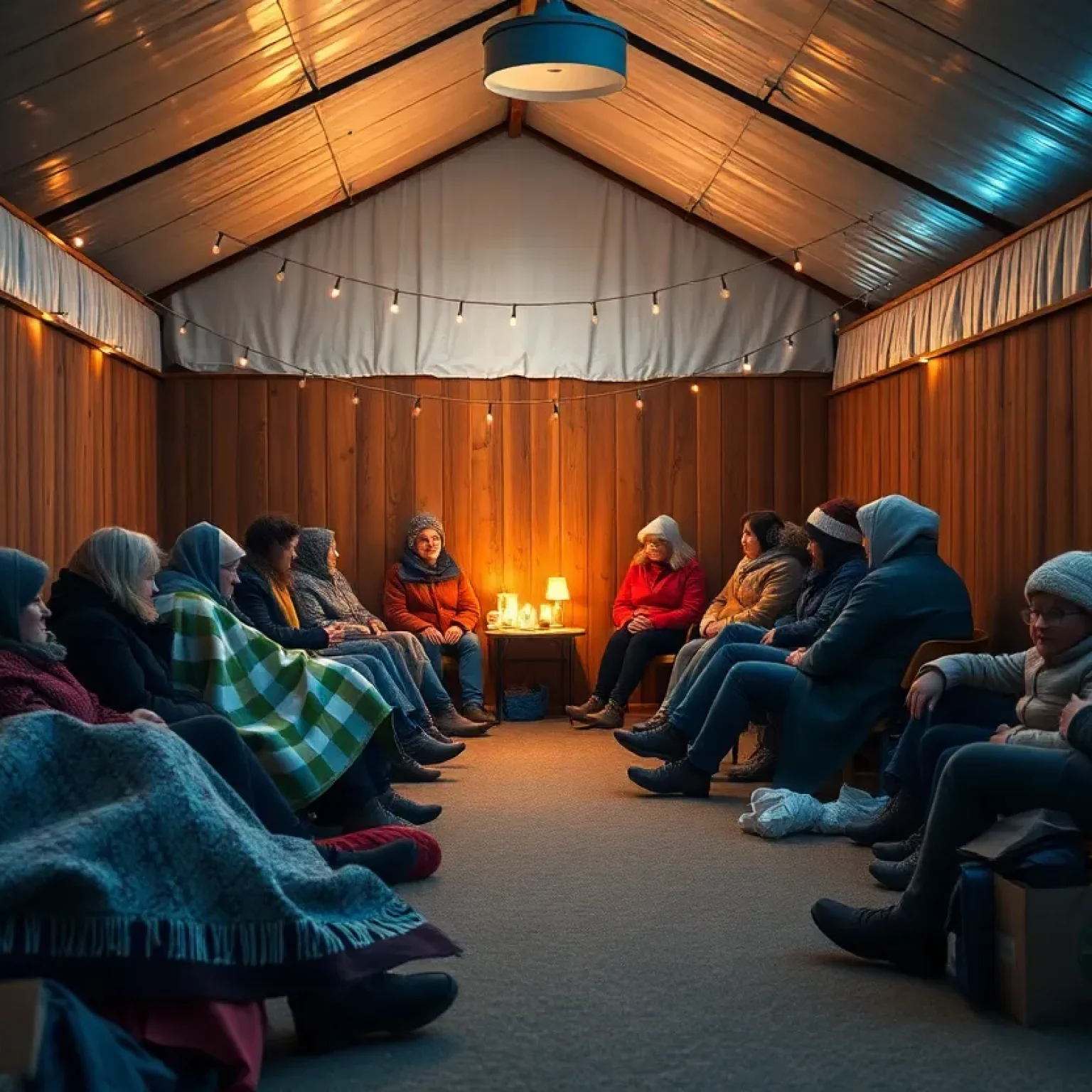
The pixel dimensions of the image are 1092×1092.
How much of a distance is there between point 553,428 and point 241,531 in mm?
1986

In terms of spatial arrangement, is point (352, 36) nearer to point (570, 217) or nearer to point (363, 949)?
point (570, 217)

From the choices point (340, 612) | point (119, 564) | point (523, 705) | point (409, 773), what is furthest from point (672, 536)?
point (119, 564)

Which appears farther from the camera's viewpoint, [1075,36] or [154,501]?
[154,501]

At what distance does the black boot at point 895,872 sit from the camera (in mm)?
3967

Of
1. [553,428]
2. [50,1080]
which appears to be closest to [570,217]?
[553,428]

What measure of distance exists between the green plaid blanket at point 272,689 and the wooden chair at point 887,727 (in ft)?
5.96

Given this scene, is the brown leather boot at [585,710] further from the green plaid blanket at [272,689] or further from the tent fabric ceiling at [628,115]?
the green plaid blanket at [272,689]

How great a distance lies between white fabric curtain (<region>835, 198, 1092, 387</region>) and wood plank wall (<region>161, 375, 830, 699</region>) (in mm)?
892

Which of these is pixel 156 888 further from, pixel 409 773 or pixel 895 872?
pixel 409 773

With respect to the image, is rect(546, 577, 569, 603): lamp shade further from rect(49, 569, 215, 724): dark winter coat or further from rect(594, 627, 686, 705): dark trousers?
rect(49, 569, 215, 724): dark winter coat

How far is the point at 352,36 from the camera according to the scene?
19.9 ft

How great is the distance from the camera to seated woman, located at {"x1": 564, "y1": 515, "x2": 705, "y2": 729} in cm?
795

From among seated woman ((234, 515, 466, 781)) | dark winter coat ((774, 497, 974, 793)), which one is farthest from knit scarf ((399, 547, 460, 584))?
dark winter coat ((774, 497, 974, 793))

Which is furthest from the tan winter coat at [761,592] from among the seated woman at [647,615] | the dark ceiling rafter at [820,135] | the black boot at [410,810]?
the black boot at [410,810]
